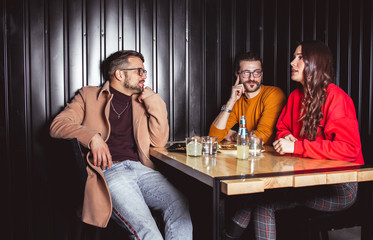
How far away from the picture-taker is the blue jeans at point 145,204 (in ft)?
5.82

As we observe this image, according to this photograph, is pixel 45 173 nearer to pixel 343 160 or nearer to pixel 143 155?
pixel 143 155

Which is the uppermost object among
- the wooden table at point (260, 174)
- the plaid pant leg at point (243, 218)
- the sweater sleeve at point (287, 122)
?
the sweater sleeve at point (287, 122)

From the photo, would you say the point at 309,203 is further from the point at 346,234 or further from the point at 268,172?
the point at 346,234

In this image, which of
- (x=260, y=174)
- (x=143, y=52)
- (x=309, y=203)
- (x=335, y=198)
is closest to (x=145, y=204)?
(x=260, y=174)

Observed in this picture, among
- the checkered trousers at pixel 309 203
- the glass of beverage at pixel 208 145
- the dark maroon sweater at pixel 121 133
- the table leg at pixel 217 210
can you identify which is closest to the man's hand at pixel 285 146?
the checkered trousers at pixel 309 203

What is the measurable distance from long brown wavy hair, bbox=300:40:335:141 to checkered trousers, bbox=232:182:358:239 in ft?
1.10

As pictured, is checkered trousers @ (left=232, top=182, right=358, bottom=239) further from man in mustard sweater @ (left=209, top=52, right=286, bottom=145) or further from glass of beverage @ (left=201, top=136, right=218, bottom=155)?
man in mustard sweater @ (left=209, top=52, right=286, bottom=145)

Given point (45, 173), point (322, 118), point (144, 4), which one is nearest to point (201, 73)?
point (144, 4)

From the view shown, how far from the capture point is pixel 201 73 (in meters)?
3.07

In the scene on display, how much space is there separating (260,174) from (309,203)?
0.62 meters

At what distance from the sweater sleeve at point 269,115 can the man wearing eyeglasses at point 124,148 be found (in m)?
0.74

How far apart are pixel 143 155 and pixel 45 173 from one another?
2.92 feet

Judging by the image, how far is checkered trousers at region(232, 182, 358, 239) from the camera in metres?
1.74

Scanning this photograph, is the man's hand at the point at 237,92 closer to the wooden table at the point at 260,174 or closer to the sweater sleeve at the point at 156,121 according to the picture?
the sweater sleeve at the point at 156,121
